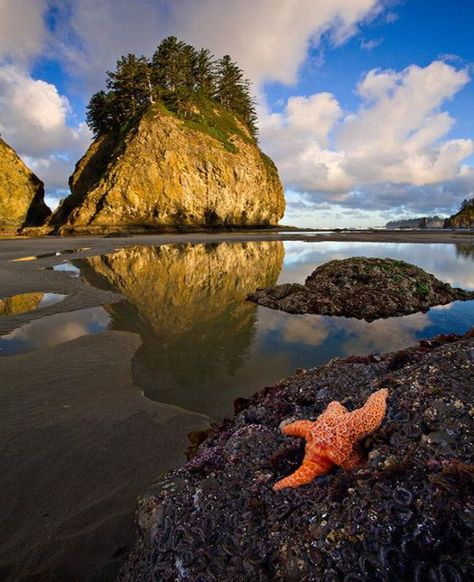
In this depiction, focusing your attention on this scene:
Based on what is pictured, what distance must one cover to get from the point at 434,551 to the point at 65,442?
4.08 m

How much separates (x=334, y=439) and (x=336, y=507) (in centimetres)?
48

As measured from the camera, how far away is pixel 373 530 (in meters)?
2.01

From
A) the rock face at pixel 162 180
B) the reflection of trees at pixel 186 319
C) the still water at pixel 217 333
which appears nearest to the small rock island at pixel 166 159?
the rock face at pixel 162 180

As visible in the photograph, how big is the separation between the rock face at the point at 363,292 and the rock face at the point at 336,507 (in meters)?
7.52

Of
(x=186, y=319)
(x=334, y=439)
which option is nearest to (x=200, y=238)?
(x=186, y=319)

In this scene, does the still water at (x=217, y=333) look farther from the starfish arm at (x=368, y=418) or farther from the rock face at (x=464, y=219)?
the rock face at (x=464, y=219)

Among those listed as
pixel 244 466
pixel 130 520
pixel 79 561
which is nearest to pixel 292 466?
pixel 244 466

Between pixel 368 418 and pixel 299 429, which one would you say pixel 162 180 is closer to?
pixel 299 429

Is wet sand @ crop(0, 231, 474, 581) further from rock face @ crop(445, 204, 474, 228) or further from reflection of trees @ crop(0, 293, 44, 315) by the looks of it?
rock face @ crop(445, 204, 474, 228)

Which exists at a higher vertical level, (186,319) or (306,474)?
(306,474)

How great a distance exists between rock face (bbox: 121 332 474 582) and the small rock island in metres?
51.2

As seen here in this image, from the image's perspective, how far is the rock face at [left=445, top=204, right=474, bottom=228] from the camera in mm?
120312

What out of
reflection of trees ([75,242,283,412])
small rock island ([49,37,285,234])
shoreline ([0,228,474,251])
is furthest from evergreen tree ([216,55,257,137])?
reflection of trees ([75,242,283,412])

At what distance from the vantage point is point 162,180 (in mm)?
52375
